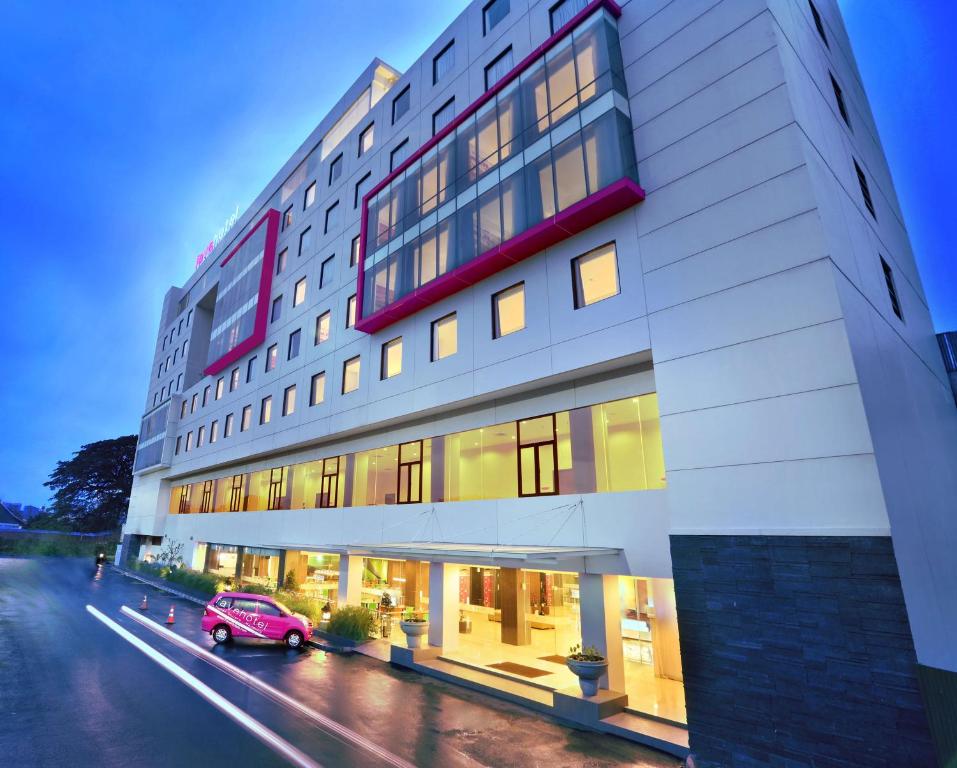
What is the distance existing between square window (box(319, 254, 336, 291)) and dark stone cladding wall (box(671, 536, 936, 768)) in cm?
2281

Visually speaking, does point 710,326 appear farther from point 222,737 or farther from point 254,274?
point 254,274

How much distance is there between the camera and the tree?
7869 cm

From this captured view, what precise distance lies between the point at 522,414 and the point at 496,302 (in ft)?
12.8

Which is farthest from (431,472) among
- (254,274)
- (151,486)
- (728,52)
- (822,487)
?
(151,486)

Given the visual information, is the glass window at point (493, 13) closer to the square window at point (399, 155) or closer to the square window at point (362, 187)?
the square window at point (399, 155)

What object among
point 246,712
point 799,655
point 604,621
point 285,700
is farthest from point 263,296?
point 799,655

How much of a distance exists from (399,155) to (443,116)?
3.42m

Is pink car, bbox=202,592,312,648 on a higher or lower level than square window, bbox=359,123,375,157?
lower

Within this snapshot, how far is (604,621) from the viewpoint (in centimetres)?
1307

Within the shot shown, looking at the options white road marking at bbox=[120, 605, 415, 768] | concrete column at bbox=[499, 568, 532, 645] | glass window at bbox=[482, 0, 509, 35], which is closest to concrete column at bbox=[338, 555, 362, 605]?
white road marking at bbox=[120, 605, 415, 768]

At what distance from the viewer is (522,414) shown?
1702 centimetres

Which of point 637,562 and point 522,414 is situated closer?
point 637,562

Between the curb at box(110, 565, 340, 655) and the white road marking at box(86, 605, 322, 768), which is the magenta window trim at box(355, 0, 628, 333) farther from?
the white road marking at box(86, 605, 322, 768)

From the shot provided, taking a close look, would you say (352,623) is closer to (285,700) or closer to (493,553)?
(285,700)
